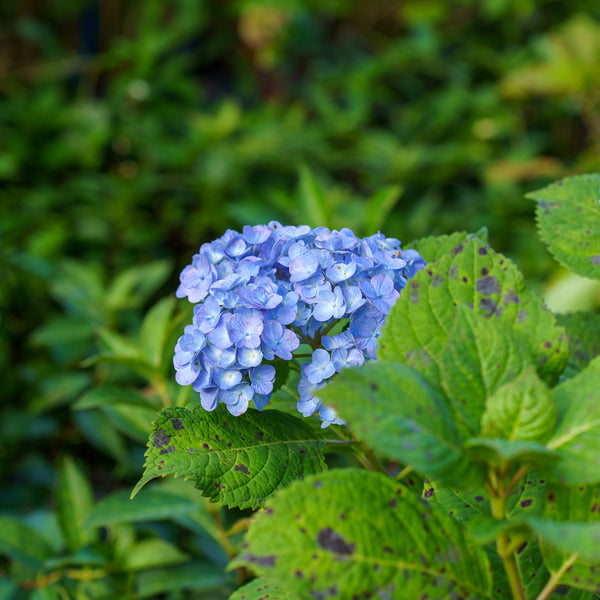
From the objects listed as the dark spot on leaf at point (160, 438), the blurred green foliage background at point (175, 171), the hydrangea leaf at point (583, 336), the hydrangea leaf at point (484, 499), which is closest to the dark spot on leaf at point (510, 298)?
the hydrangea leaf at point (484, 499)

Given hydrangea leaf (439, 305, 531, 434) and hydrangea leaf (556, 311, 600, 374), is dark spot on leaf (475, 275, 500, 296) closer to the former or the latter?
hydrangea leaf (439, 305, 531, 434)

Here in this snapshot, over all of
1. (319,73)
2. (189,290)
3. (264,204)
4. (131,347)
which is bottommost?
(189,290)

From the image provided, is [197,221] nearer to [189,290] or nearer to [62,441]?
[62,441]

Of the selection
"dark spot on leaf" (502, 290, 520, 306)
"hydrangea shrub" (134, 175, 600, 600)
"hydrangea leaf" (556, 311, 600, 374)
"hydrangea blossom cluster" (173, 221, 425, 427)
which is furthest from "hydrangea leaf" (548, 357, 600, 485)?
"hydrangea leaf" (556, 311, 600, 374)

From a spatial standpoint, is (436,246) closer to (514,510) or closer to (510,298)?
(510,298)

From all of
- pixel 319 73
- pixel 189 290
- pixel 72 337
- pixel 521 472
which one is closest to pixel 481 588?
pixel 521 472
